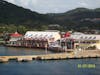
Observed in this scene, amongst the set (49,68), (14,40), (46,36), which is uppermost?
(46,36)

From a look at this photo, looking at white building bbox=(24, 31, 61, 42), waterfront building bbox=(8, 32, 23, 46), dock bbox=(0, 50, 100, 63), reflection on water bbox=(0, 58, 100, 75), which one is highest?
white building bbox=(24, 31, 61, 42)

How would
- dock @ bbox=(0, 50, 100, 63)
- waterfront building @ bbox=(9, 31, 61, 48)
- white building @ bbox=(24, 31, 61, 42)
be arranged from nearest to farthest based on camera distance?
dock @ bbox=(0, 50, 100, 63) < waterfront building @ bbox=(9, 31, 61, 48) < white building @ bbox=(24, 31, 61, 42)

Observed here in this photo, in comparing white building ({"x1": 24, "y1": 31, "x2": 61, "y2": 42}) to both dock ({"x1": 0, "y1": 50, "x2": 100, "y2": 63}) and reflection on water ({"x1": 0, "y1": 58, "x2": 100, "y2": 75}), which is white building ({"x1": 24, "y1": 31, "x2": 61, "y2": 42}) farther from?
reflection on water ({"x1": 0, "y1": 58, "x2": 100, "y2": 75})

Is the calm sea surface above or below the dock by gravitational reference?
below

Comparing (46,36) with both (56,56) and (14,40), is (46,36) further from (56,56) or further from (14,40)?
(56,56)

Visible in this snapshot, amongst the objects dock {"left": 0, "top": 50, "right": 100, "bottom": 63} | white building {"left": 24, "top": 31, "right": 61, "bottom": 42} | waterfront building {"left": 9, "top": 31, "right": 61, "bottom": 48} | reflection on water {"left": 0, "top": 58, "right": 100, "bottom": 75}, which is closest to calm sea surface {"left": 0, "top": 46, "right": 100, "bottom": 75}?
reflection on water {"left": 0, "top": 58, "right": 100, "bottom": 75}

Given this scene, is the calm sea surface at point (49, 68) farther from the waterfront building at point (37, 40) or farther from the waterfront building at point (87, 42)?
the waterfront building at point (37, 40)

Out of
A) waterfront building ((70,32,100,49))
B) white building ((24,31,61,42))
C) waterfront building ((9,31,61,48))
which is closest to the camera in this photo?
waterfront building ((70,32,100,49))

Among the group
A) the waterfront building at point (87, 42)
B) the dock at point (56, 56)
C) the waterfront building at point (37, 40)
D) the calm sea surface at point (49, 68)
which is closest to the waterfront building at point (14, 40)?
the waterfront building at point (37, 40)

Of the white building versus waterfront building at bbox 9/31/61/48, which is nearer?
waterfront building at bbox 9/31/61/48

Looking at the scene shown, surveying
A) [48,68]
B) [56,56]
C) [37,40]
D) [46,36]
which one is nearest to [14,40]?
[37,40]

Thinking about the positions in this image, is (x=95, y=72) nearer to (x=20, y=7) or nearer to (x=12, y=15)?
(x=12, y=15)

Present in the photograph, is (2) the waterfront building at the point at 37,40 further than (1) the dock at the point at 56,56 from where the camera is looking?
Yes

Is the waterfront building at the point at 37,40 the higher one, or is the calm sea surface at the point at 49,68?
the waterfront building at the point at 37,40
